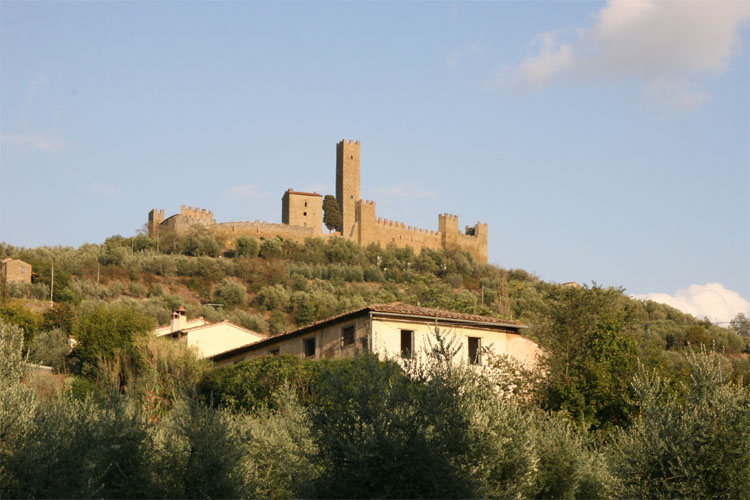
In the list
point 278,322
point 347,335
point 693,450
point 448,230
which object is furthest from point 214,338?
point 448,230

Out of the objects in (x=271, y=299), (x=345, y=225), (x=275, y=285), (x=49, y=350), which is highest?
(x=345, y=225)

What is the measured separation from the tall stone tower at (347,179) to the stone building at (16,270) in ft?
116

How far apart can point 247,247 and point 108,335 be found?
3762 centimetres

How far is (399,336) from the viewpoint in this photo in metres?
29.7

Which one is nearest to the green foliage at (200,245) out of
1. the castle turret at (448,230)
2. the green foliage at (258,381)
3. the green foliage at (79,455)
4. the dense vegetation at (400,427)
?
the castle turret at (448,230)

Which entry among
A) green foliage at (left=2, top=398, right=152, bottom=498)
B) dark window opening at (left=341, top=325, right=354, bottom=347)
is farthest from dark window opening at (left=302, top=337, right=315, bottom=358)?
green foliage at (left=2, top=398, right=152, bottom=498)

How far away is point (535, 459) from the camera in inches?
685

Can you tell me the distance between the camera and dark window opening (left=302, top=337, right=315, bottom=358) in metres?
32.1

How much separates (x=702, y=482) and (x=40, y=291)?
49423 millimetres

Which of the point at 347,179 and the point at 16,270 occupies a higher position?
the point at 347,179

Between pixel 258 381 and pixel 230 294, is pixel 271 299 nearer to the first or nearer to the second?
pixel 230 294

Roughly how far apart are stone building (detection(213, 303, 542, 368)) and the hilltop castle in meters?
48.8

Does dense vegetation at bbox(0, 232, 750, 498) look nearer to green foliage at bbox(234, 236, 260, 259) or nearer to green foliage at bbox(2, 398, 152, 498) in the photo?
green foliage at bbox(2, 398, 152, 498)

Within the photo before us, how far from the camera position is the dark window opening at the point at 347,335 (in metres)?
30.3
